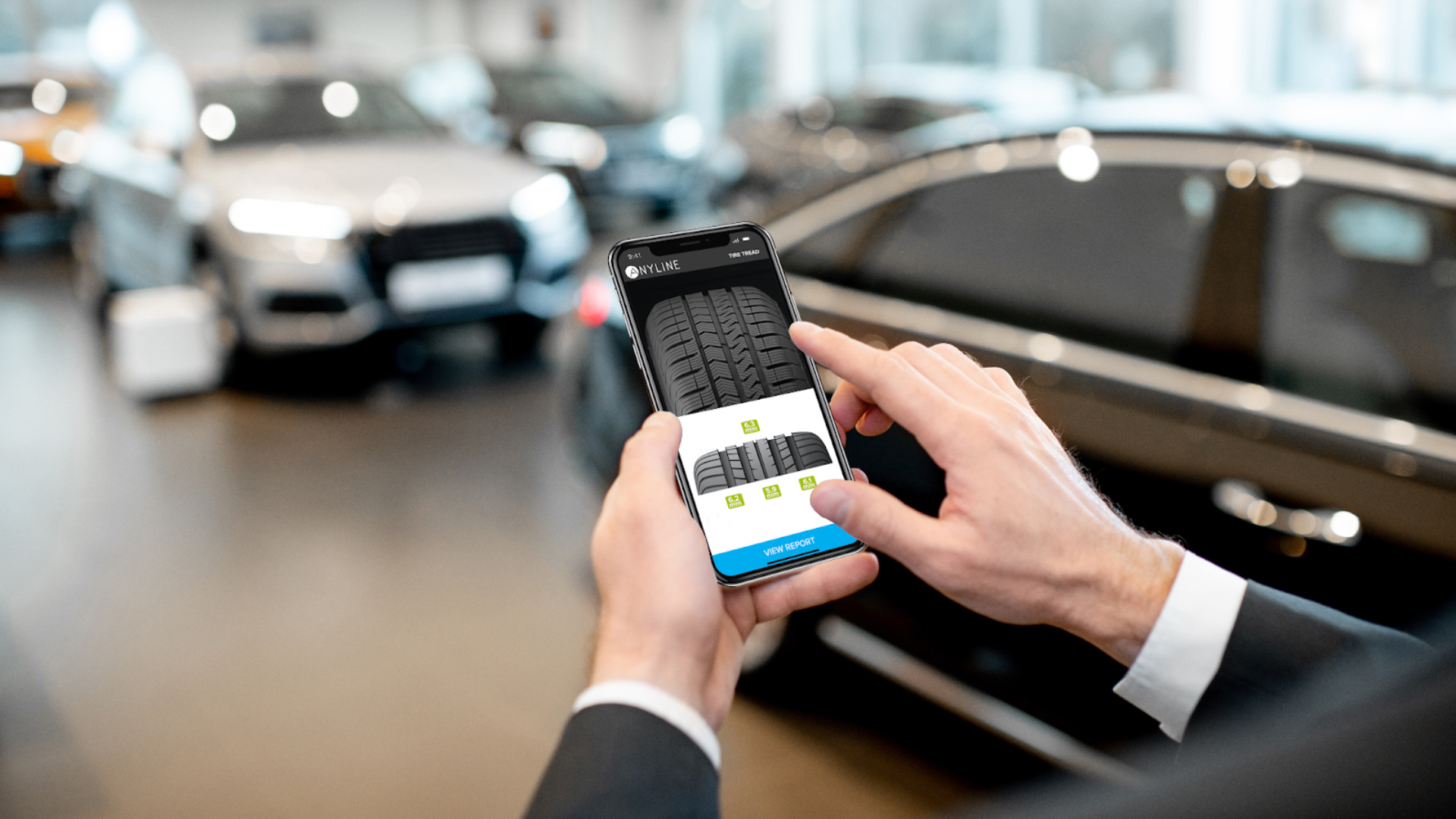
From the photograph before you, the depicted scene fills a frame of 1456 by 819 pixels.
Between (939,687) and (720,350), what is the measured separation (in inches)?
46.1

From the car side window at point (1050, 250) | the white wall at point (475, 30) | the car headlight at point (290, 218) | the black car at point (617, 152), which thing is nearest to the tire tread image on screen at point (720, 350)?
the car side window at point (1050, 250)

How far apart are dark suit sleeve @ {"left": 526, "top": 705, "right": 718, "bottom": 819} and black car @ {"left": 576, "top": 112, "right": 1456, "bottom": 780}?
0.19 m

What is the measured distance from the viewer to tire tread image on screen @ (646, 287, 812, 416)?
0.64 m

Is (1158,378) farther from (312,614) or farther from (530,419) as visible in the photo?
(530,419)

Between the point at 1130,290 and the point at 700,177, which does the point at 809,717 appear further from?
the point at 700,177

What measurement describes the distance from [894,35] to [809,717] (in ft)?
35.1

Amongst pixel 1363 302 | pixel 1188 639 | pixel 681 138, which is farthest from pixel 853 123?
pixel 1188 639

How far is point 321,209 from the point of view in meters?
3.62

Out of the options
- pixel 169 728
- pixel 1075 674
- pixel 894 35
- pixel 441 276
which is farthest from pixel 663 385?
pixel 894 35

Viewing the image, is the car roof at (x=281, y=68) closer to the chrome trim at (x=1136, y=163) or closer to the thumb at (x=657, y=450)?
the chrome trim at (x=1136, y=163)

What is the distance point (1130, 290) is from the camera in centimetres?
135

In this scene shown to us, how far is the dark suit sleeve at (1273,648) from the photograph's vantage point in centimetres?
69

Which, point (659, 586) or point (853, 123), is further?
point (853, 123)

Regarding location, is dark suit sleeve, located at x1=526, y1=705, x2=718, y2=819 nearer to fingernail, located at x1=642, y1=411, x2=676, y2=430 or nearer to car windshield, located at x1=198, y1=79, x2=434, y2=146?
fingernail, located at x1=642, y1=411, x2=676, y2=430
